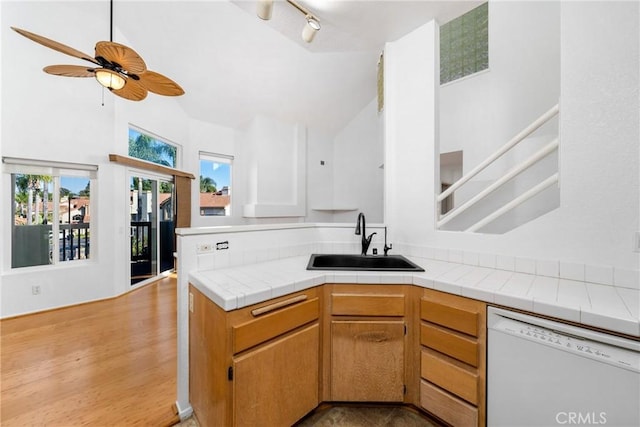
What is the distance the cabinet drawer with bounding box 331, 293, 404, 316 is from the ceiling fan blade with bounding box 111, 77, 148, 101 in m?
2.45

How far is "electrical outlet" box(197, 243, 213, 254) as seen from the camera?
1.43 metres

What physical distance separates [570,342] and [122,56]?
2.90 metres

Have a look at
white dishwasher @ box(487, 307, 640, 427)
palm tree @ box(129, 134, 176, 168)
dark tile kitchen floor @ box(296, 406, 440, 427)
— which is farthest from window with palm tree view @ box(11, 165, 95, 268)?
white dishwasher @ box(487, 307, 640, 427)

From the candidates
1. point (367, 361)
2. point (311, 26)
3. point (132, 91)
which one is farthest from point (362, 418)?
point (132, 91)

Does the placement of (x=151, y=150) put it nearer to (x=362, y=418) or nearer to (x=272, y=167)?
(x=272, y=167)

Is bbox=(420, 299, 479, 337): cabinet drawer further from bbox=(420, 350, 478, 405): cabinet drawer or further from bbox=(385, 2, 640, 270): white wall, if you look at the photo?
bbox=(385, 2, 640, 270): white wall

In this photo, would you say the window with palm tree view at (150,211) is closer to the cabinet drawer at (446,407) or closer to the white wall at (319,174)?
the white wall at (319,174)

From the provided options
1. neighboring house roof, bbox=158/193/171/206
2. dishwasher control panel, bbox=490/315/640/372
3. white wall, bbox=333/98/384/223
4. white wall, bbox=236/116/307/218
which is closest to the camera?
dishwasher control panel, bbox=490/315/640/372

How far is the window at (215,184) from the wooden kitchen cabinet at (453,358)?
170 inches

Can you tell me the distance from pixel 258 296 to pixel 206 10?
3196mm

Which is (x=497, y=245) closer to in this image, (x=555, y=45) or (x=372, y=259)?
(x=372, y=259)

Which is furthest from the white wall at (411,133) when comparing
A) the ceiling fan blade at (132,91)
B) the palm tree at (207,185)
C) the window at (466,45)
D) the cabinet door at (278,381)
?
the palm tree at (207,185)

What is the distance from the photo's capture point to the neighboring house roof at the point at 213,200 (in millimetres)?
4652

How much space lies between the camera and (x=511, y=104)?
267cm
